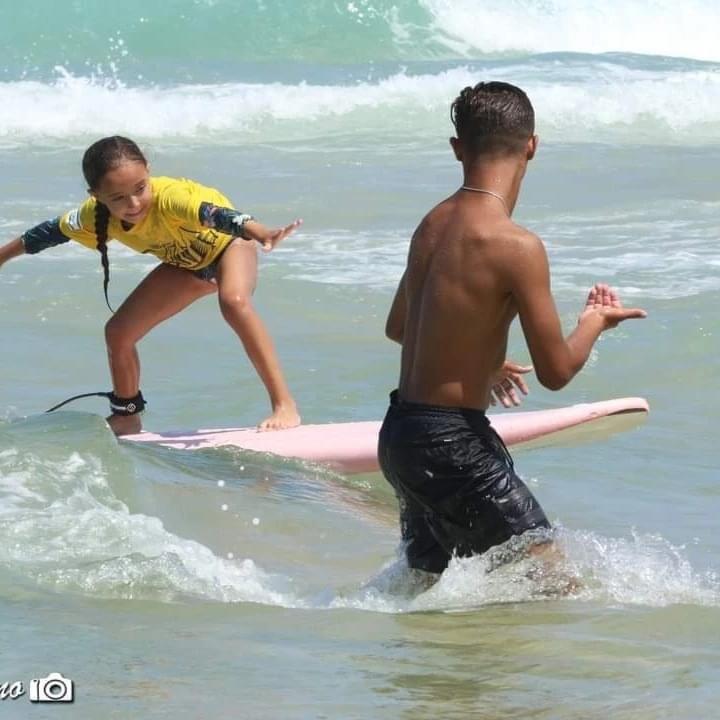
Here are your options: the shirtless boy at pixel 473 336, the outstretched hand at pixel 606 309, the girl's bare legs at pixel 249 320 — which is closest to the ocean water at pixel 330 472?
the shirtless boy at pixel 473 336

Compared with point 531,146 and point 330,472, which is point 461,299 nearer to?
point 531,146

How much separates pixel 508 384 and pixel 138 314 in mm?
2671

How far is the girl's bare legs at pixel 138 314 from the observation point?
6363mm

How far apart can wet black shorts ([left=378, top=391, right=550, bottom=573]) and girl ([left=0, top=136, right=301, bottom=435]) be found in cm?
193

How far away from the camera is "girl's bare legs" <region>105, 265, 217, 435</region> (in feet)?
20.9

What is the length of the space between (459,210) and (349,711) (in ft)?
4.03

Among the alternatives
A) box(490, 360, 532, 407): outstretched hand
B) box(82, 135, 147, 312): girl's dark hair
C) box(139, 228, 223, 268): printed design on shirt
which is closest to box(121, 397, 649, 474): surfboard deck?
box(139, 228, 223, 268): printed design on shirt

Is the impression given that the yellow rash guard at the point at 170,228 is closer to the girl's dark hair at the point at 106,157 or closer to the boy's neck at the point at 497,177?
the girl's dark hair at the point at 106,157

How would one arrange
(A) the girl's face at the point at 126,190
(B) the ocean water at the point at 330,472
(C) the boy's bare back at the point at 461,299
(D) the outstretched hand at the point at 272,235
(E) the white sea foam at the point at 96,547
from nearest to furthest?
1. (B) the ocean water at the point at 330,472
2. (C) the boy's bare back at the point at 461,299
3. (E) the white sea foam at the point at 96,547
4. (D) the outstretched hand at the point at 272,235
5. (A) the girl's face at the point at 126,190

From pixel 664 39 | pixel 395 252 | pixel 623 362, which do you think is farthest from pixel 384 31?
pixel 623 362

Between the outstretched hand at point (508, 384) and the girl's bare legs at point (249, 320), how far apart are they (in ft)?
7.36

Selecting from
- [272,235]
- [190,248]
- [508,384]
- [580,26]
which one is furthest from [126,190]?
[580,26]

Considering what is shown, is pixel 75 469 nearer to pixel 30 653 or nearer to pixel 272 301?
pixel 30 653

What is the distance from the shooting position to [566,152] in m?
14.4
